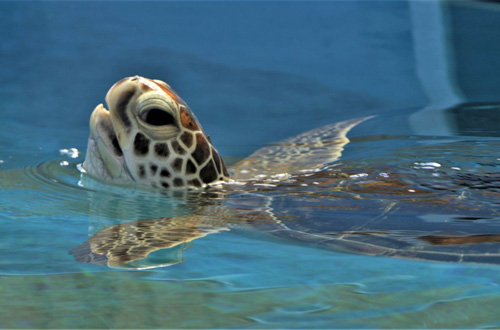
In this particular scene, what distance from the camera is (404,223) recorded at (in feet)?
5.71

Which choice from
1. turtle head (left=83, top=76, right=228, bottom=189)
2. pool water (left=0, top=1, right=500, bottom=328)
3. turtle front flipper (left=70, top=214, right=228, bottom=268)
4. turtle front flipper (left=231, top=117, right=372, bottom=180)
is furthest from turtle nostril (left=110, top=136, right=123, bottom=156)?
turtle front flipper (left=231, top=117, right=372, bottom=180)

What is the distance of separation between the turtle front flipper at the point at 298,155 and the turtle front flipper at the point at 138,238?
0.72 meters

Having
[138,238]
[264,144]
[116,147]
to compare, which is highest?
[264,144]

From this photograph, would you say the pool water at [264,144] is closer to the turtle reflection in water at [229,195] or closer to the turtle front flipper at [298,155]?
the turtle reflection in water at [229,195]

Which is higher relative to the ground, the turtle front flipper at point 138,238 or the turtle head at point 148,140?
the turtle head at point 148,140

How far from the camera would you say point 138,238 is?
1.62m

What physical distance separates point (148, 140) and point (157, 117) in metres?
0.08

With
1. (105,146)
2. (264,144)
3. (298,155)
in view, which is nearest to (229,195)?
(105,146)

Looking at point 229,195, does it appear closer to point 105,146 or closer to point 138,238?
point 105,146

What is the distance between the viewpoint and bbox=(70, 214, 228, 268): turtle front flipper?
147 centimetres

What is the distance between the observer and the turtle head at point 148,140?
6.70 feet

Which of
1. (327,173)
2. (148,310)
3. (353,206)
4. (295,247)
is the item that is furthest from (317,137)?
(148,310)

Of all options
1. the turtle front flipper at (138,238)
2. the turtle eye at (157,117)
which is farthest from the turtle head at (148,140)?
the turtle front flipper at (138,238)

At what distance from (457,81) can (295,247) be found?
385 centimetres
